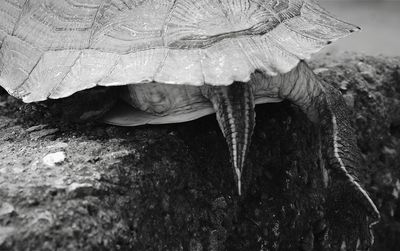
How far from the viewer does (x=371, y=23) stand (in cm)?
618

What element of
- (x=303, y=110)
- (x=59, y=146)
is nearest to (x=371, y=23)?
(x=303, y=110)

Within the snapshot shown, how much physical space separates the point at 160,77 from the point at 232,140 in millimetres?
245

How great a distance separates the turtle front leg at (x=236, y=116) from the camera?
1515mm

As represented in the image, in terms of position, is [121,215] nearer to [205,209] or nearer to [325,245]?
[205,209]

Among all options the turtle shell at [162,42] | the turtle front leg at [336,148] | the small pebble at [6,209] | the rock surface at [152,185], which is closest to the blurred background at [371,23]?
the turtle front leg at [336,148]

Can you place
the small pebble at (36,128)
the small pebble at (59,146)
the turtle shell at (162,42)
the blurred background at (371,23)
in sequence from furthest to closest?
the blurred background at (371,23)
the small pebble at (36,128)
the small pebble at (59,146)
the turtle shell at (162,42)

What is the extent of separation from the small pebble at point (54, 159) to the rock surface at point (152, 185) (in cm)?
1

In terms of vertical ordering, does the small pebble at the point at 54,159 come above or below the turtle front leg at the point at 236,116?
below

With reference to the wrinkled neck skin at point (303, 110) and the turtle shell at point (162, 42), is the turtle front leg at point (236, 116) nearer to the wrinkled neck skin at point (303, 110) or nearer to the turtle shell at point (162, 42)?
the wrinkled neck skin at point (303, 110)

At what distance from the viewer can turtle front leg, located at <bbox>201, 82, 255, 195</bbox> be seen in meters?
1.51

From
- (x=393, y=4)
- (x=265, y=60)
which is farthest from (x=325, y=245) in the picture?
(x=393, y=4)

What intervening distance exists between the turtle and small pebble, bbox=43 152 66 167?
18cm

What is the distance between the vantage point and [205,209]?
158cm

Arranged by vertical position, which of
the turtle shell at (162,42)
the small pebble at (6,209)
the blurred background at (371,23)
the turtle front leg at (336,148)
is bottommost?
the blurred background at (371,23)
